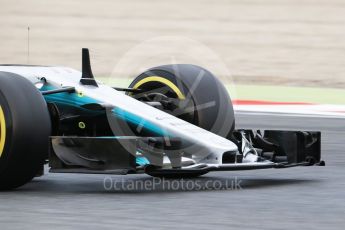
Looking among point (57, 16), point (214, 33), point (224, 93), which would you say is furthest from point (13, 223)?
point (57, 16)

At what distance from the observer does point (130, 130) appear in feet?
26.0

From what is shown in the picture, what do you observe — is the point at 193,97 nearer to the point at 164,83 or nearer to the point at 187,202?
the point at 164,83

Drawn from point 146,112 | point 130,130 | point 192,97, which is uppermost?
point 192,97

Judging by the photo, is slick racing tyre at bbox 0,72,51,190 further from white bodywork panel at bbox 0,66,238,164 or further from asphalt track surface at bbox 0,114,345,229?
white bodywork panel at bbox 0,66,238,164

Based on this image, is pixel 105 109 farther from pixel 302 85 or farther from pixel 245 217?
pixel 302 85

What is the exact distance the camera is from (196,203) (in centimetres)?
692

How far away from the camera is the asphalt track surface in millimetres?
6094

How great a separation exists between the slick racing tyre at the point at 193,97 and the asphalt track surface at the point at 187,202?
1.69 ft

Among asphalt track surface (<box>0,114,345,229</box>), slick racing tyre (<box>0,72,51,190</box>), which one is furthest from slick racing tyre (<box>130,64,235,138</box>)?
slick racing tyre (<box>0,72,51,190</box>)

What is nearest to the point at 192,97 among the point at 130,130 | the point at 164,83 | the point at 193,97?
the point at 193,97

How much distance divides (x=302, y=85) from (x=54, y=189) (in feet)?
62.3

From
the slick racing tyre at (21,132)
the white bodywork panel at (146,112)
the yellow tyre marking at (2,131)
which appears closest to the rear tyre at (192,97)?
the white bodywork panel at (146,112)

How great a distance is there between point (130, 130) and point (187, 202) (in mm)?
1164

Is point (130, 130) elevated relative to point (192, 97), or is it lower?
lower
